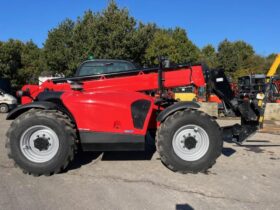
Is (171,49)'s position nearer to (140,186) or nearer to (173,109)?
(173,109)

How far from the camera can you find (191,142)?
5.92 meters

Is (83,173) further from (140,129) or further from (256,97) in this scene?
(256,97)

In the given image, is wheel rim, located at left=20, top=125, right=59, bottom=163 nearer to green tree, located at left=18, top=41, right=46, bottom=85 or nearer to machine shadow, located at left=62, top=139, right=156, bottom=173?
machine shadow, located at left=62, top=139, right=156, bottom=173

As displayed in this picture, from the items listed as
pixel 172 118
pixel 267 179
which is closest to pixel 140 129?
pixel 172 118

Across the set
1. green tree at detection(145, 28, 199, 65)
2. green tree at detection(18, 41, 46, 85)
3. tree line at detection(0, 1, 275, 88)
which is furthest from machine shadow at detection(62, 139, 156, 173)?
green tree at detection(18, 41, 46, 85)

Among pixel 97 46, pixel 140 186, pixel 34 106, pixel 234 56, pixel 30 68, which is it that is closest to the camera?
pixel 140 186

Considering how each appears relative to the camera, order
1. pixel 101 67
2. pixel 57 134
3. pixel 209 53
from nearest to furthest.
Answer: pixel 57 134
pixel 101 67
pixel 209 53

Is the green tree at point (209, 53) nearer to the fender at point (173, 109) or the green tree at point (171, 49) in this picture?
the green tree at point (171, 49)

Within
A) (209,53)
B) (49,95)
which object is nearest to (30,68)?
(209,53)

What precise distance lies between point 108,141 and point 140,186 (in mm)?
1058

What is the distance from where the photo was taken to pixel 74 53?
26.5m

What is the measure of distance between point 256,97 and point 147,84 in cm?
226

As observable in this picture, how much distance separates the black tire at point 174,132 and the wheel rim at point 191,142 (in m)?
0.07

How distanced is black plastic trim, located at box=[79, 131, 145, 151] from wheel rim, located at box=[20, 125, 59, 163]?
469mm
